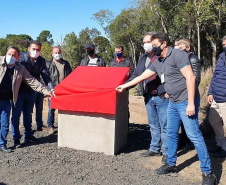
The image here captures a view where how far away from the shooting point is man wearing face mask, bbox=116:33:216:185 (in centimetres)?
351

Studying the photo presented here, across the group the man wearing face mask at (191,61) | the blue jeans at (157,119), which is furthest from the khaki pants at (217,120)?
the blue jeans at (157,119)

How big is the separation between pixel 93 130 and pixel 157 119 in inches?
42.5

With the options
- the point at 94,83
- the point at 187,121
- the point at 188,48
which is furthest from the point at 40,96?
the point at 187,121

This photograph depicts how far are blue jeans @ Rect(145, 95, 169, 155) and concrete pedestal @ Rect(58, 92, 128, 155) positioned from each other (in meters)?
0.52

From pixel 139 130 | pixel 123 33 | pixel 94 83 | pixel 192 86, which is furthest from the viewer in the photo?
pixel 123 33

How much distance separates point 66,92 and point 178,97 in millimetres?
1951

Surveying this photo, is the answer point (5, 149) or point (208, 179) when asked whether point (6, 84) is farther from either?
point (208, 179)

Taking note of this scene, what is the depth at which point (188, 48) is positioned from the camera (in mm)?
4863

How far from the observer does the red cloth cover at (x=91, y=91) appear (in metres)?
4.58

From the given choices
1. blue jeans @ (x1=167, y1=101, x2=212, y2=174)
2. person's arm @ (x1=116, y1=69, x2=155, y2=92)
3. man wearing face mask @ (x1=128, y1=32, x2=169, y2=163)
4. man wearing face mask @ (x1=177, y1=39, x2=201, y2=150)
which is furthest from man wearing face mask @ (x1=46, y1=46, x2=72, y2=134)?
blue jeans @ (x1=167, y1=101, x2=212, y2=174)

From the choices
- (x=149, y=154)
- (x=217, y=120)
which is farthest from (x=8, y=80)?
(x=217, y=120)

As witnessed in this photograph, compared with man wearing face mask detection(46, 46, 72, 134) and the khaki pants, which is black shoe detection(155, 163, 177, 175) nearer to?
the khaki pants

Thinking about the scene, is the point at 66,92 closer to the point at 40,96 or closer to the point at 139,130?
the point at 40,96

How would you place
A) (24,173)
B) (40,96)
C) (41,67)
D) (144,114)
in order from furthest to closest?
1. (144,114)
2. (40,96)
3. (41,67)
4. (24,173)
